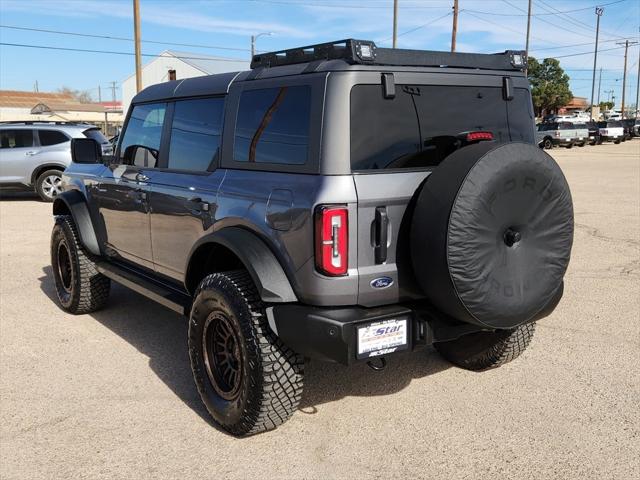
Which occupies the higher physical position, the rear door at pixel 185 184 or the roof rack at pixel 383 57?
the roof rack at pixel 383 57

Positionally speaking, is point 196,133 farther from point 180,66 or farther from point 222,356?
point 180,66

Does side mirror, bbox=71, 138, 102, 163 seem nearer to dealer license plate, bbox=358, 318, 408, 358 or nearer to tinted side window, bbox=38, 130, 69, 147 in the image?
dealer license plate, bbox=358, 318, 408, 358

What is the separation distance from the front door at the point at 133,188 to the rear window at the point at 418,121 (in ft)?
6.42

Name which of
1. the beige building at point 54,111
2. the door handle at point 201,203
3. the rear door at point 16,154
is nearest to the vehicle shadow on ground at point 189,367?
the door handle at point 201,203

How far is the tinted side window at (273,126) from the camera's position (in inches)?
128

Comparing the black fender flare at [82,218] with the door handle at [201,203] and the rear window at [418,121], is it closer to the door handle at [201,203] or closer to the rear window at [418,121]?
the door handle at [201,203]

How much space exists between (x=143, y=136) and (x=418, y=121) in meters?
2.44

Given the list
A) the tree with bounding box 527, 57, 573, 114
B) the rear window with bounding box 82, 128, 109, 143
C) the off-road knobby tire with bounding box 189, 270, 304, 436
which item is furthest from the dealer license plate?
the tree with bounding box 527, 57, 573, 114

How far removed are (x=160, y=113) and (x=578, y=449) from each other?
3500mm

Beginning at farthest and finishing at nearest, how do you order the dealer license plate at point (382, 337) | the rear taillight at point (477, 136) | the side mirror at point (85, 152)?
the side mirror at point (85, 152) < the rear taillight at point (477, 136) < the dealer license plate at point (382, 337)

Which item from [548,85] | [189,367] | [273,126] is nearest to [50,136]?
[189,367]

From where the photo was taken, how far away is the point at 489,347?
13.8ft

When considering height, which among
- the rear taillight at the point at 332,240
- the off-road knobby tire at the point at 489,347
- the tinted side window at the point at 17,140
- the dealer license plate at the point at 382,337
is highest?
the tinted side window at the point at 17,140

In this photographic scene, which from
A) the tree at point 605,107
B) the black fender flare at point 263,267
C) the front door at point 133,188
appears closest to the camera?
the black fender flare at point 263,267
